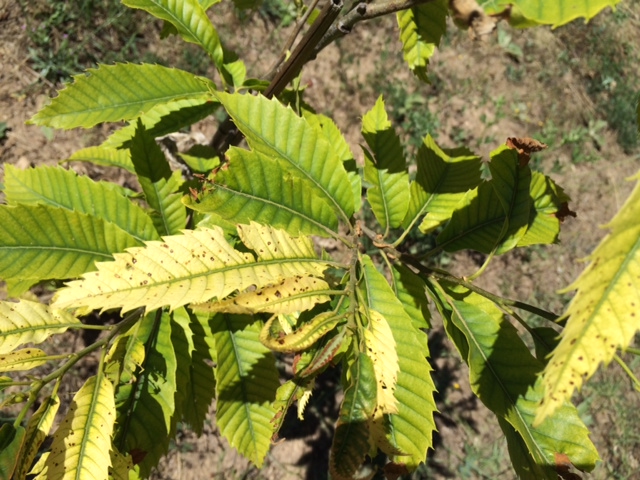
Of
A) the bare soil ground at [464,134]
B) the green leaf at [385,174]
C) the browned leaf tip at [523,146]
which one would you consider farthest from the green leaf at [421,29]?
the bare soil ground at [464,134]

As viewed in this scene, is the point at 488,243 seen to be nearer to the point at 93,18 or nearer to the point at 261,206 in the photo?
the point at 261,206

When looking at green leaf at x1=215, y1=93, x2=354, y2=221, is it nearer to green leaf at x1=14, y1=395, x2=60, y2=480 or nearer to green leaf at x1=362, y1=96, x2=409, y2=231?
green leaf at x1=362, y1=96, x2=409, y2=231

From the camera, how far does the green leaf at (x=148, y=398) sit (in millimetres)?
1075

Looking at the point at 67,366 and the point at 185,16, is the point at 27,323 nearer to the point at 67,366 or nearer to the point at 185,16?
the point at 67,366

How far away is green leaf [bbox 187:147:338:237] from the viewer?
966 millimetres

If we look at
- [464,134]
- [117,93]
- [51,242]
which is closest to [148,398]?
[51,242]

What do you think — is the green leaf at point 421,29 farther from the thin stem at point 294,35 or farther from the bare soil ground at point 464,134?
the bare soil ground at point 464,134

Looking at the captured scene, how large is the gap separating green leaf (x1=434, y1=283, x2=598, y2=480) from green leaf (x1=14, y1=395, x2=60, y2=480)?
79cm

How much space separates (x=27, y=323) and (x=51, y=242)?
7.3 inches

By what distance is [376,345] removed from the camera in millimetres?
847

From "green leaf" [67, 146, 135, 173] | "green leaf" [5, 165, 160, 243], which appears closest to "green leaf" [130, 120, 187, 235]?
"green leaf" [5, 165, 160, 243]

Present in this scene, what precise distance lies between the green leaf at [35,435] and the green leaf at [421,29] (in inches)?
46.5

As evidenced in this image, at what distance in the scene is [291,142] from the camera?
1107 mm

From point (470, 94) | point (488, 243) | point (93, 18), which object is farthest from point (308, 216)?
point (470, 94)
